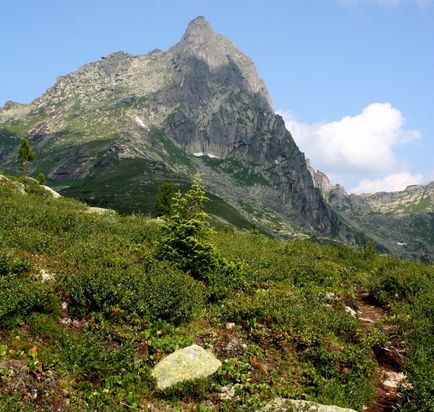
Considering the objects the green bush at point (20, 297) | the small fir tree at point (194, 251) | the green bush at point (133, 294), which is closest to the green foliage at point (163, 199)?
the small fir tree at point (194, 251)

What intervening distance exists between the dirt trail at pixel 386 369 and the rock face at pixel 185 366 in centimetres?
427

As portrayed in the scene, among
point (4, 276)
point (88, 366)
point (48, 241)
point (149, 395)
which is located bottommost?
point (149, 395)

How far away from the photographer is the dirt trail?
38.6ft

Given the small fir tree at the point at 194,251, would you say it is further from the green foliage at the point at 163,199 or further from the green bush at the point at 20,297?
the green foliage at the point at 163,199

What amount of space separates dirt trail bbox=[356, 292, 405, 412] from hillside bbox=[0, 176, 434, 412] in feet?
0.16

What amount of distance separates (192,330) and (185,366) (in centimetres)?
234

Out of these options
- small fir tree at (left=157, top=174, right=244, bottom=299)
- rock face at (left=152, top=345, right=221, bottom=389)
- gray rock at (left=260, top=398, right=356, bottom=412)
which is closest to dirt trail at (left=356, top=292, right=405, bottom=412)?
gray rock at (left=260, top=398, right=356, bottom=412)

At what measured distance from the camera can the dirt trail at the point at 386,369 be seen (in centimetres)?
1176

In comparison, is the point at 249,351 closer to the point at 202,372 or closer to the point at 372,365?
the point at 202,372

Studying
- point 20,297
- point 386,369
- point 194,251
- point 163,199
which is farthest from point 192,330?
point 163,199

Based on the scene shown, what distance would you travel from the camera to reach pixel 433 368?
12.1m

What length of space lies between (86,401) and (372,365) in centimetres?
836

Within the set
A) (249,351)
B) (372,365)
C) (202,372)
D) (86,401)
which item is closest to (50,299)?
(86,401)

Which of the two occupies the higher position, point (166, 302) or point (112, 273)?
point (112, 273)
